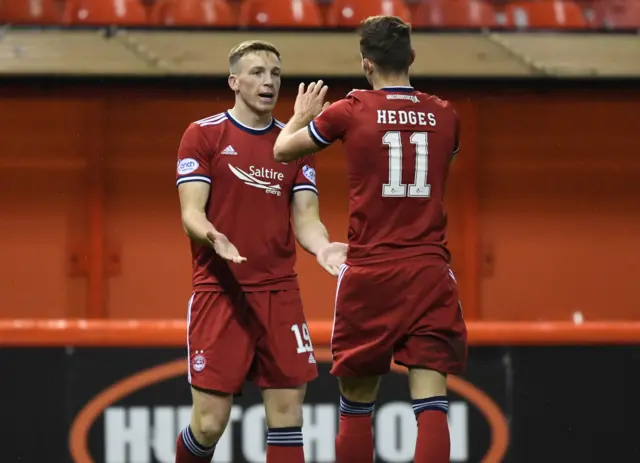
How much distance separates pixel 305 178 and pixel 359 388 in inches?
32.3

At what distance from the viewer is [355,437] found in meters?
3.69

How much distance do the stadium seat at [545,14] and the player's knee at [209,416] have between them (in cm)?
537

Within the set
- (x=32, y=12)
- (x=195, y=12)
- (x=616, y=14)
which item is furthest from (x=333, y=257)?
(x=616, y=14)

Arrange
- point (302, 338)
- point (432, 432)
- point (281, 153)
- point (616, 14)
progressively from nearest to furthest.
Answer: point (432, 432)
point (281, 153)
point (302, 338)
point (616, 14)

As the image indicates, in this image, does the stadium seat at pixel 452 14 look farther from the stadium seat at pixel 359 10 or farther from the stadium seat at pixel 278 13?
the stadium seat at pixel 278 13

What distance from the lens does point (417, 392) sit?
361 centimetres

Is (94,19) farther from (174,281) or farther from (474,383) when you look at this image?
(474,383)

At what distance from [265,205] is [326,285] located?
4.01 meters

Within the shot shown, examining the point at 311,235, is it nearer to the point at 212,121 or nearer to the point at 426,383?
the point at 212,121

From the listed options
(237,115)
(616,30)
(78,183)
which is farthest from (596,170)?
(237,115)

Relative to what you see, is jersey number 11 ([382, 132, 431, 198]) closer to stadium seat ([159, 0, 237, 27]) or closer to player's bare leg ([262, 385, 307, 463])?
player's bare leg ([262, 385, 307, 463])

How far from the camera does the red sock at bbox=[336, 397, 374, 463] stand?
3.69 meters

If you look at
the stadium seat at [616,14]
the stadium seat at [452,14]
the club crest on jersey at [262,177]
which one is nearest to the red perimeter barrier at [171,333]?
the club crest on jersey at [262,177]

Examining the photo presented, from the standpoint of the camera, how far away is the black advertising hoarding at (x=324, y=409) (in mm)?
4547
